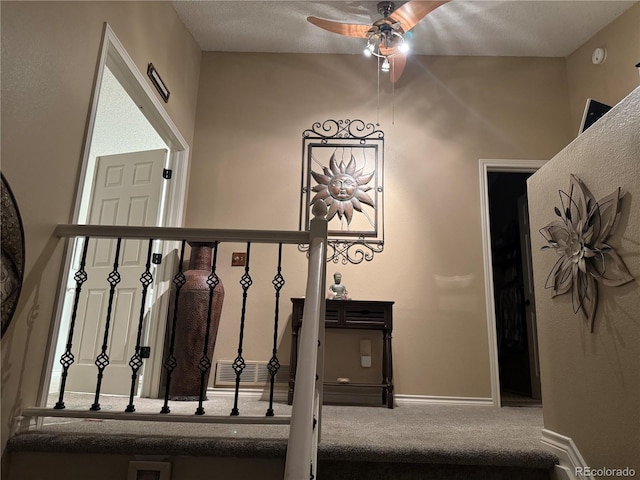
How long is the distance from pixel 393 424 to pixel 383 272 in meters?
1.53

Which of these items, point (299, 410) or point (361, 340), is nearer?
point (299, 410)

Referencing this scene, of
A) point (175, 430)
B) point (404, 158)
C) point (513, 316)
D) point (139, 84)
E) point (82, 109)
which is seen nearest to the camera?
point (175, 430)

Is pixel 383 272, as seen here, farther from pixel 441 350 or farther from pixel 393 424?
pixel 393 424

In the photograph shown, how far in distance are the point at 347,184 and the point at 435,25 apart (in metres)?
1.59

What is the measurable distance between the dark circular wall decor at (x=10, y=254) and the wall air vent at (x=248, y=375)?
6.67 ft

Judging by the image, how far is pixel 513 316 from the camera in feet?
17.9

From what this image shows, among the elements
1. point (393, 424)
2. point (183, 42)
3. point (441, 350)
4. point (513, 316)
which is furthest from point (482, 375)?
point (183, 42)

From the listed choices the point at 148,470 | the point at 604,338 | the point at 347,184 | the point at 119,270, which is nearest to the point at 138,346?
the point at 148,470

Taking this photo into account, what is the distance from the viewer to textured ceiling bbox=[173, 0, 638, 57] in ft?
12.3

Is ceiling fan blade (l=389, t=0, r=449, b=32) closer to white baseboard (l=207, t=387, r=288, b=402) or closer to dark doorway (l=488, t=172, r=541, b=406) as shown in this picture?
dark doorway (l=488, t=172, r=541, b=406)

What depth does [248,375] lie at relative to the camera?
147 inches

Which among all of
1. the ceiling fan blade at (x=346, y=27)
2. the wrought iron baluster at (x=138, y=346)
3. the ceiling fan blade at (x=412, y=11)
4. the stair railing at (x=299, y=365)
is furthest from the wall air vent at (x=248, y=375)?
the ceiling fan blade at (x=412, y=11)

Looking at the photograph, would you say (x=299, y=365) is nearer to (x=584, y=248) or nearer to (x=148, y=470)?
(x=148, y=470)

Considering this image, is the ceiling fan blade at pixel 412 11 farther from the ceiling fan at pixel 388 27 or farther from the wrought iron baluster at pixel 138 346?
the wrought iron baluster at pixel 138 346
